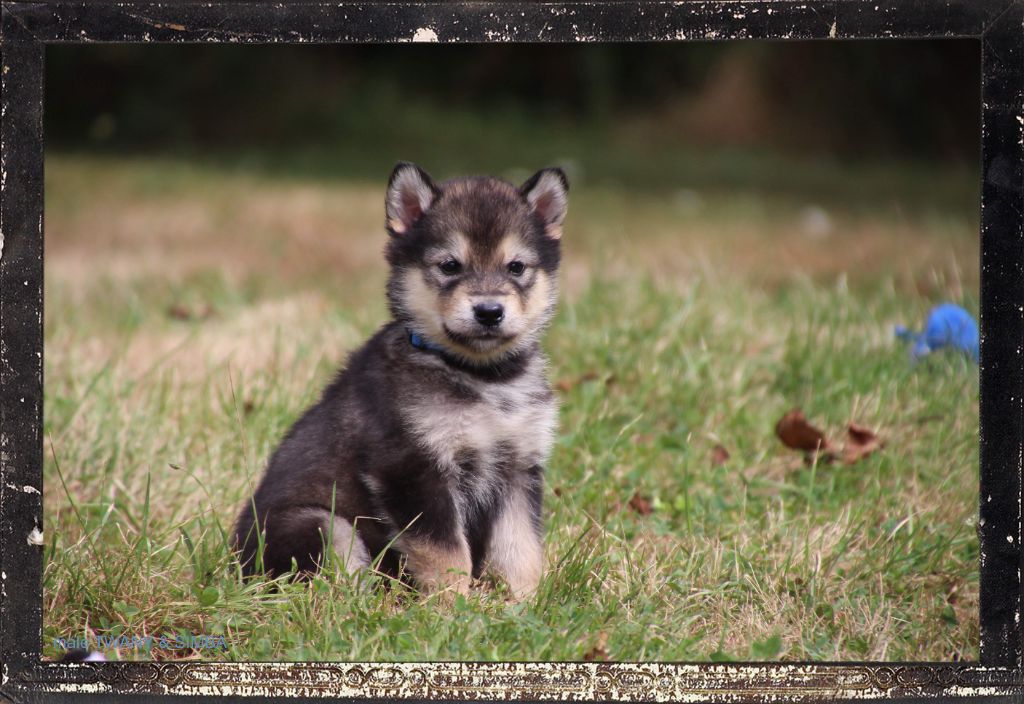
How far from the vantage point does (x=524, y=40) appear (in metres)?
2.80

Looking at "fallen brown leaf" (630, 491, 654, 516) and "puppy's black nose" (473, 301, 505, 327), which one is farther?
"fallen brown leaf" (630, 491, 654, 516)

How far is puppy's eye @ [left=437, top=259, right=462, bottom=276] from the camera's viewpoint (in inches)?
144

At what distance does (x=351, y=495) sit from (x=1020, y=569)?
1887mm

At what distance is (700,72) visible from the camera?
18344mm

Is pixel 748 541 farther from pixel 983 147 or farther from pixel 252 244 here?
pixel 252 244

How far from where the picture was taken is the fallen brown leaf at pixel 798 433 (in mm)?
4898

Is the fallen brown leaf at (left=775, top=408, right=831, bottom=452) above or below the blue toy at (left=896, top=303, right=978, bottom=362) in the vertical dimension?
below

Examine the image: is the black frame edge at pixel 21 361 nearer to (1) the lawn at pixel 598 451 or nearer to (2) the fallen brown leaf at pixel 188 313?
(1) the lawn at pixel 598 451

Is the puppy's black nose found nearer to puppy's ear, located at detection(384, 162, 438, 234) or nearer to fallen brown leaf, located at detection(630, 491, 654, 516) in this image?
puppy's ear, located at detection(384, 162, 438, 234)

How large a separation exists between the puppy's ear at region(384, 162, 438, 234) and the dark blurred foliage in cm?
1126

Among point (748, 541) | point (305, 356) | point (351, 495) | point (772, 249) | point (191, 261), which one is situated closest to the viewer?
point (351, 495)

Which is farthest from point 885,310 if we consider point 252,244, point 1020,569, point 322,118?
point 322,118

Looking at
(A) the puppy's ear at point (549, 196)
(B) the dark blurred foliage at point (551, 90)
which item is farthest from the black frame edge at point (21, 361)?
(B) the dark blurred foliage at point (551, 90)

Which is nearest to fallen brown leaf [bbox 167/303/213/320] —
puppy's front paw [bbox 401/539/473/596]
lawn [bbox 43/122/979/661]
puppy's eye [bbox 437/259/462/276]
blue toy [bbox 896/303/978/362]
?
lawn [bbox 43/122/979/661]
